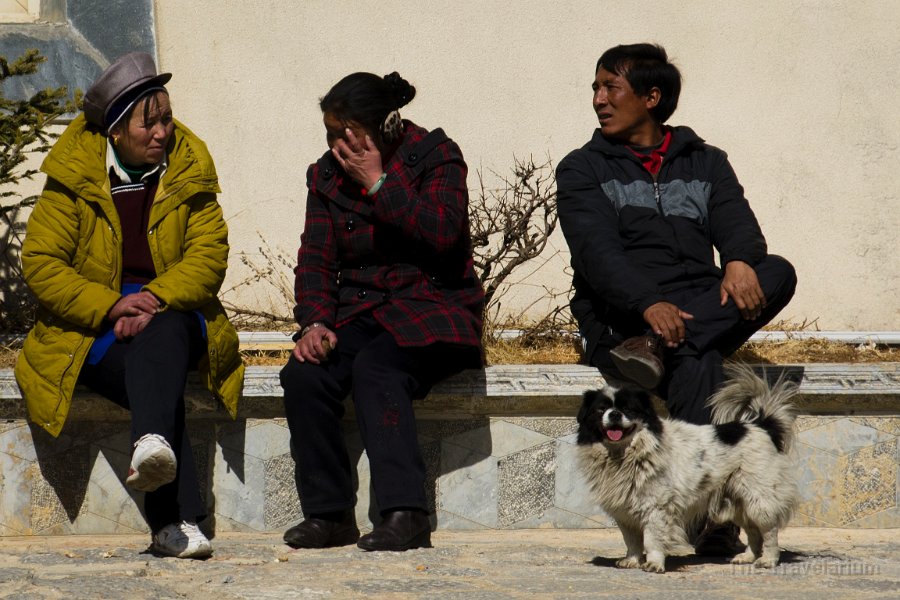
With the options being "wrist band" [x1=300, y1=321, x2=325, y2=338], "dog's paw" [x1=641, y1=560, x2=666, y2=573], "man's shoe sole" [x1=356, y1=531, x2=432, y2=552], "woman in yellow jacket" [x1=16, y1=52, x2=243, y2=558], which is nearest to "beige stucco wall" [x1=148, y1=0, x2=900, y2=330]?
"woman in yellow jacket" [x1=16, y1=52, x2=243, y2=558]

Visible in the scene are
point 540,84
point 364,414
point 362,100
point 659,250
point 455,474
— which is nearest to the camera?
point 364,414

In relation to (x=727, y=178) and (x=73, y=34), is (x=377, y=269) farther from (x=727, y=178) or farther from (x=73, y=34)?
(x=73, y=34)

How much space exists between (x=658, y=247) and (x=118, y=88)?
208 centimetres

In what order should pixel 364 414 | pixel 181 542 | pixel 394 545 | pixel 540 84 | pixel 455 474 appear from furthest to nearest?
pixel 540 84 < pixel 455 474 < pixel 364 414 < pixel 394 545 < pixel 181 542

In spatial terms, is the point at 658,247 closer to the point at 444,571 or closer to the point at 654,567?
the point at 654,567

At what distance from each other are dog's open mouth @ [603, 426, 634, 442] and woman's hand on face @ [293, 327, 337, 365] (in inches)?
43.8

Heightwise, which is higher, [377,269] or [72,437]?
[377,269]

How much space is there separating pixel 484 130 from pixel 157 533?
9.23ft

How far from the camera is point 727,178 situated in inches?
191

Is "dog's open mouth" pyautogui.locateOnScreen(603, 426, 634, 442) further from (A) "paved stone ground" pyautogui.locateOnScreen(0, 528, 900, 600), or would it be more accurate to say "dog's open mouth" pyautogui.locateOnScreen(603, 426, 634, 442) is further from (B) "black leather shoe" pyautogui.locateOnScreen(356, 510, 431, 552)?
(B) "black leather shoe" pyautogui.locateOnScreen(356, 510, 431, 552)

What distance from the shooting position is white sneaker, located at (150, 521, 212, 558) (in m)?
4.21

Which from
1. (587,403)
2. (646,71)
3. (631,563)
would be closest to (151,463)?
(587,403)

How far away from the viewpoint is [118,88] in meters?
4.64

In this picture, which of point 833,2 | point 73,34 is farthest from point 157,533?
point 833,2
